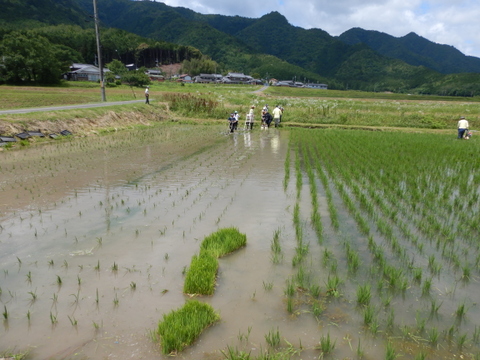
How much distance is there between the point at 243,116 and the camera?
1065 inches

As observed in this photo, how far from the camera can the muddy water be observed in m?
2.67

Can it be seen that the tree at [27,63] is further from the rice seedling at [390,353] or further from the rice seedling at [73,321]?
the rice seedling at [390,353]

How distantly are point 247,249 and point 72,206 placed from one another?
144 inches

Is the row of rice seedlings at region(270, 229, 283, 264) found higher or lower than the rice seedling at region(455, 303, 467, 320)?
lower

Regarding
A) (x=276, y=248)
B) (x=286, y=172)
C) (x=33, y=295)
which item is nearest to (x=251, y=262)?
(x=276, y=248)

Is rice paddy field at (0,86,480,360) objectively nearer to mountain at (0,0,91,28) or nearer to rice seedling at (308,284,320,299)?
rice seedling at (308,284,320,299)

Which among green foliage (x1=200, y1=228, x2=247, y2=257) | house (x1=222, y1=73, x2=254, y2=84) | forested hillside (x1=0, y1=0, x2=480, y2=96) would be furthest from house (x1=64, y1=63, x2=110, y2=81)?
green foliage (x1=200, y1=228, x2=247, y2=257)

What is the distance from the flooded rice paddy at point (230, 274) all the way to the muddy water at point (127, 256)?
0.02 m

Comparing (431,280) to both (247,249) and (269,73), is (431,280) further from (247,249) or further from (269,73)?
(269,73)

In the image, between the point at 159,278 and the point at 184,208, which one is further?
the point at 184,208

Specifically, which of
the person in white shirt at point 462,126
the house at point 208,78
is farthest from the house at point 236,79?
the person in white shirt at point 462,126

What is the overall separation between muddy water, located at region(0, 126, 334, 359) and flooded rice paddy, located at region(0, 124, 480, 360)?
2cm

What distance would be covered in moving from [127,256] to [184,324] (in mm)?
1695

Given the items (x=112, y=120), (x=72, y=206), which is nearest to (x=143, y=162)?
(x=72, y=206)
